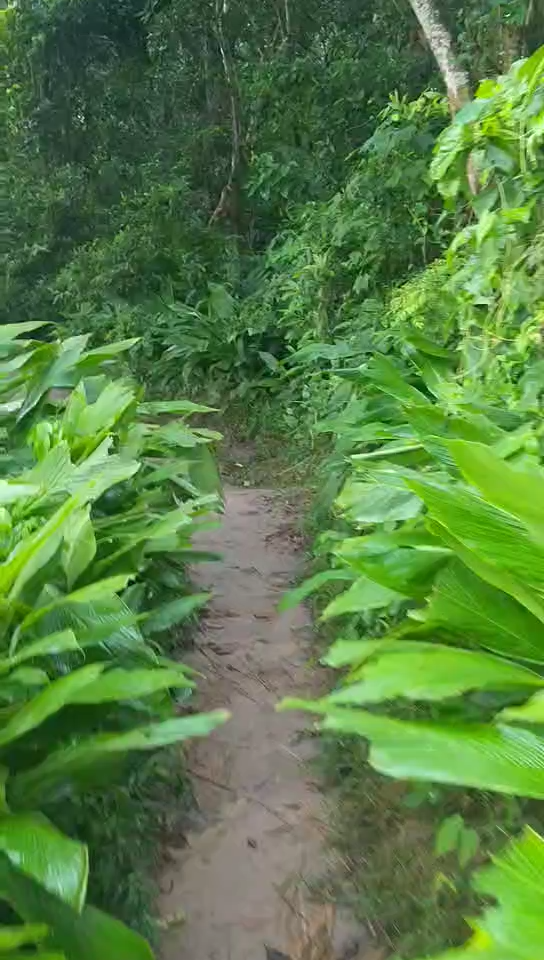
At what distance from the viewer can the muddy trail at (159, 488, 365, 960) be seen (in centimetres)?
184

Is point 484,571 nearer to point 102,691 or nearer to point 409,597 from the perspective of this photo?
point 409,597

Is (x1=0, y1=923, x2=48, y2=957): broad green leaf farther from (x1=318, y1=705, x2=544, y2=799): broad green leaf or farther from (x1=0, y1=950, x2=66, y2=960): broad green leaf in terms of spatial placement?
(x1=318, y1=705, x2=544, y2=799): broad green leaf

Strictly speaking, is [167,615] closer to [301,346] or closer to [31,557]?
[31,557]

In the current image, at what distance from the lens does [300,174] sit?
6.55 m

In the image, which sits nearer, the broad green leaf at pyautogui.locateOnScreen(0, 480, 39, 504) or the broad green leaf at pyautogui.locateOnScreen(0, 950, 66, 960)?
the broad green leaf at pyautogui.locateOnScreen(0, 950, 66, 960)

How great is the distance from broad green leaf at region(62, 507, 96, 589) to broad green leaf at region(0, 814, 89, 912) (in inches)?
27.9

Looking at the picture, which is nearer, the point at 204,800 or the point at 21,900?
the point at 21,900

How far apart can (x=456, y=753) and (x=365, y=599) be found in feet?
2.83

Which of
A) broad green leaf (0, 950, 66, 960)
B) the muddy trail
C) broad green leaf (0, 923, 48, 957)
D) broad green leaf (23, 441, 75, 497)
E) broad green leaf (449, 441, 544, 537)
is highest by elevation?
broad green leaf (449, 441, 544, 537)

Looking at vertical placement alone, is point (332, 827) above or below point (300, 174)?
below

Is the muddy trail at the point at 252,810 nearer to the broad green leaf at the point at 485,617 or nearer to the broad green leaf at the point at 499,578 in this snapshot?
the broad green leaf at the point at 485,617

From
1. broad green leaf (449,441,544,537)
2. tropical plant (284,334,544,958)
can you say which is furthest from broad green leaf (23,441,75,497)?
broad green leaf (449,441,544,537)

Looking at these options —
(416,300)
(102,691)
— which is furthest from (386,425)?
(102,691)

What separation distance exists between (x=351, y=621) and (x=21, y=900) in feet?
4.86
